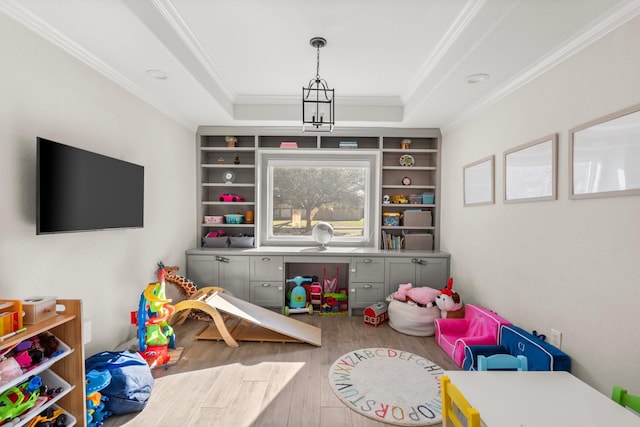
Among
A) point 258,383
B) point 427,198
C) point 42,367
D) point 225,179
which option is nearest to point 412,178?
point 427,198

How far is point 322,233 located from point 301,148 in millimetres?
1170

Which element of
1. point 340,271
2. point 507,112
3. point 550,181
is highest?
point 507,112

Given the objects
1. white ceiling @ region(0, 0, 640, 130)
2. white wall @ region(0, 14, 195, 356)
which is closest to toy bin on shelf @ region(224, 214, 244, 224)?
white wall @ region(0, 14, 195, 356)

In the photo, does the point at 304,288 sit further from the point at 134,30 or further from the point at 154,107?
the point at 134,30

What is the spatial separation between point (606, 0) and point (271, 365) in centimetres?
314

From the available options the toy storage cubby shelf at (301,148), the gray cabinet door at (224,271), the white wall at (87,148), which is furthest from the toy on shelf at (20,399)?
the toy storage cubby shelf at (301,148)

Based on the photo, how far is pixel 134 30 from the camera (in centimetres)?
188

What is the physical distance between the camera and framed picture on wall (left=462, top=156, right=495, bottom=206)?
293 cm

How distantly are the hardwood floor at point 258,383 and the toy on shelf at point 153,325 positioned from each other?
139 millimetres

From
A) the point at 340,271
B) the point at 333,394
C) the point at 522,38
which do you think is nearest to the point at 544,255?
the point at 522,38

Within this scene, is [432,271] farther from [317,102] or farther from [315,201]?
[317,102]

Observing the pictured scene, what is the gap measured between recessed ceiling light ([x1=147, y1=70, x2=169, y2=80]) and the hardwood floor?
2368 millimetres

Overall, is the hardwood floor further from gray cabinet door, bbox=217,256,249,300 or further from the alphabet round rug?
gray cabinet door, bbox=217,256,249,300

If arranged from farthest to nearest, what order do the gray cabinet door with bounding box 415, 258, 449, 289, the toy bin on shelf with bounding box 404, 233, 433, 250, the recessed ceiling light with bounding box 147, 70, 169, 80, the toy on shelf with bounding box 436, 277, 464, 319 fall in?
the toy bin on shelf with bounding box 404, 233, 433, 250 → the gray cabinet door with bounding box 415, 258, 449, 289 → the toy on shelf with bounding box 436, 277, 464, 319 → the recessed ceiling light with bounding box 147, 70, 169, 80
